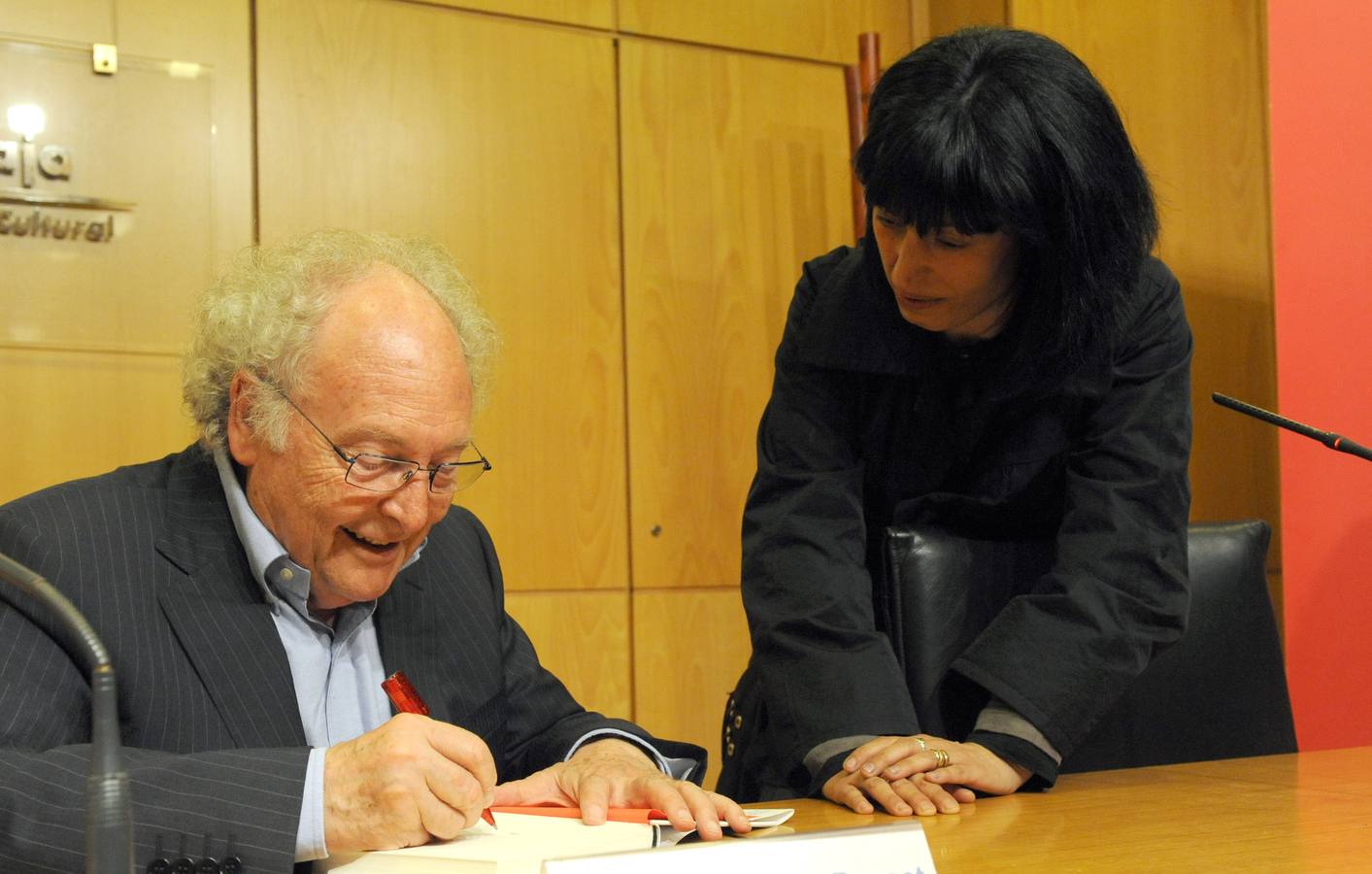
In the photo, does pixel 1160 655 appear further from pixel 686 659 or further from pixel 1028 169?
pixel 686 659

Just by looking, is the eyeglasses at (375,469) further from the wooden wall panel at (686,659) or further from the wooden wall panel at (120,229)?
the wooden wall panel at (686,659)

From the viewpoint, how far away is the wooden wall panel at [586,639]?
336 centimetres

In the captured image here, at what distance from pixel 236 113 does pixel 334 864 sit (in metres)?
2.41

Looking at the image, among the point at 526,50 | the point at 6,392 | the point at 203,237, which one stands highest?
the point at 526,50

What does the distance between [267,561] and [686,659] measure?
221cm

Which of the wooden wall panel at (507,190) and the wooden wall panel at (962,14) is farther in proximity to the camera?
the wooden wall panel at (962,14)

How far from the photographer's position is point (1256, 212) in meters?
3.55

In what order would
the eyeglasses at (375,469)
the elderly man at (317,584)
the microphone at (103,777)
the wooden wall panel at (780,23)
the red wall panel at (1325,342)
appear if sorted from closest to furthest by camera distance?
1. the microphone at (103,777)
2. the elderly man at (317,584)
3. the eyeglasses at (375,469)
4. the red wall panel at (1325,342)
5. the wooden wall panel at (780,23)

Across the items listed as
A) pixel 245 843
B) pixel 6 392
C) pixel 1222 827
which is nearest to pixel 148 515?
pixel 245 843

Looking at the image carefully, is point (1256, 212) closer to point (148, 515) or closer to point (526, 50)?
point (526, 50)

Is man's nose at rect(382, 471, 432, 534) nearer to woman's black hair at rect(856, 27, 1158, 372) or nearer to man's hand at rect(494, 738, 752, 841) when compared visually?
man's hand at rect(494, 738, 752, 841)

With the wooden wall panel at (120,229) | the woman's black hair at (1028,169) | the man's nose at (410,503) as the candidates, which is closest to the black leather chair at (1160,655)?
the woman's black hair at (1028,169)

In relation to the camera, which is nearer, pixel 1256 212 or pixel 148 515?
pixel 148 515

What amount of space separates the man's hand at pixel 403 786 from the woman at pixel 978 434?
1.66 ft
